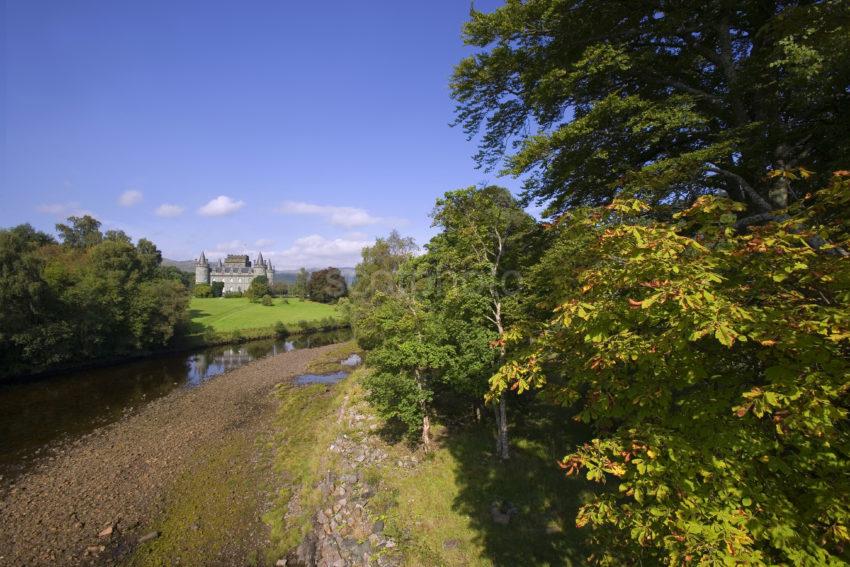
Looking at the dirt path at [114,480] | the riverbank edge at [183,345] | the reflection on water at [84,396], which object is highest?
the riverbank edge at [183,345]

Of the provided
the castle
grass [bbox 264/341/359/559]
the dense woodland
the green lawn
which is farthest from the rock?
the castle

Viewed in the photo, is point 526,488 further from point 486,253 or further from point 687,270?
point 687,270

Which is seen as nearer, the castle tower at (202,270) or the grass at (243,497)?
the grass at (243,497)

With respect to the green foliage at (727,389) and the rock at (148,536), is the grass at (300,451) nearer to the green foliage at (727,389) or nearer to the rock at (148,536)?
the rock at (148,536)

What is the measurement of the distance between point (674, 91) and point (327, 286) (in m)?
88.5

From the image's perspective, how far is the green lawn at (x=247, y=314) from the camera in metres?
58.0

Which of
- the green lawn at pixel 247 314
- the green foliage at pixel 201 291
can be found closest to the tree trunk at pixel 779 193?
the green lawn at pixel 247 314

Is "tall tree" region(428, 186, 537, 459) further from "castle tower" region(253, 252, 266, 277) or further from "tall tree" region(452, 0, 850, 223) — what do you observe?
"castle tower" region(253, 252, 266, 277)

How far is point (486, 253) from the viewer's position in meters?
15.3

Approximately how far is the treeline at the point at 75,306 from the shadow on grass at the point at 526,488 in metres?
38.0

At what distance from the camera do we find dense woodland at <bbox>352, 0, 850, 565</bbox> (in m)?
3.74

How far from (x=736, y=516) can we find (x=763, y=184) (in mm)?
7453

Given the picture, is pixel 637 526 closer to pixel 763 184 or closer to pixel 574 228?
pixel 574 228

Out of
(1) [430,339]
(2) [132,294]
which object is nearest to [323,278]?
(2) [132,294]
